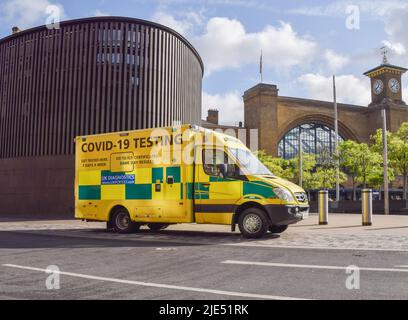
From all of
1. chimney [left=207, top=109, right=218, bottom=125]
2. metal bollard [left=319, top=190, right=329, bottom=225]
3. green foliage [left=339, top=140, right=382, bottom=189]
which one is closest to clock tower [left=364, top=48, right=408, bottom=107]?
chimney [left=207, top=109, right=218, bottom=125]

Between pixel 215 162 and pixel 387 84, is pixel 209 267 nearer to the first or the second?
pixel 215 162

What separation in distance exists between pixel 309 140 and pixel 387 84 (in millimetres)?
12951

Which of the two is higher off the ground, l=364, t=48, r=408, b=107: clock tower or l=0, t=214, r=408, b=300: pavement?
l=364, t=48, r=408, b=107: clock tower

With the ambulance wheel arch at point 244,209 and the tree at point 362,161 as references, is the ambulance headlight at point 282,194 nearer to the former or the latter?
the ambulance wheel arch at point 244,209

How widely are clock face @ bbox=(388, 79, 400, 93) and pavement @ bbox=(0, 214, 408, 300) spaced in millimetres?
48823

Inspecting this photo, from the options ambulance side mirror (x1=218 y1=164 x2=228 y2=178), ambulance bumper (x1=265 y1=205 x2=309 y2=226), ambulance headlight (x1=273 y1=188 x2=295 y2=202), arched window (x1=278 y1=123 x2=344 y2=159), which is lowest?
ambulance bumper (x1=265 y1=205 x2=309 y2=226)

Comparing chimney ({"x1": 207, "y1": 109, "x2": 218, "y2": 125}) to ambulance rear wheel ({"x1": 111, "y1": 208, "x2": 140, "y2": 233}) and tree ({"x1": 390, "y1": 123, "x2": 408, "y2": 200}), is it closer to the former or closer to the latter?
tree ({"x1": 390, "y1": 123, "x2": 408, "y2": 200})

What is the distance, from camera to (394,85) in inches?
2110

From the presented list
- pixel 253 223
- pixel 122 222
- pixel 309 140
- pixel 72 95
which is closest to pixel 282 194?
pixel 253 223

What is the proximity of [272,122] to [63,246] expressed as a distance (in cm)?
4078

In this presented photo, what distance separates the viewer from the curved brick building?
21.7 meters

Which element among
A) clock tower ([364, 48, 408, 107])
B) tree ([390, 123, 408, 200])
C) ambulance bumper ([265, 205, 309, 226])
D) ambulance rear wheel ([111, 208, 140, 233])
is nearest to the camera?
ambulance bumper ([265, 205, 309, 226])
